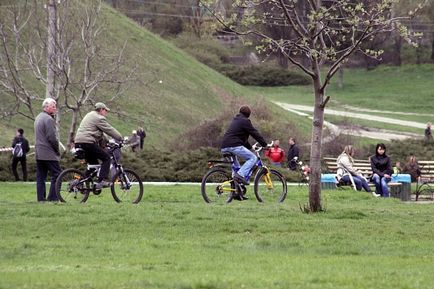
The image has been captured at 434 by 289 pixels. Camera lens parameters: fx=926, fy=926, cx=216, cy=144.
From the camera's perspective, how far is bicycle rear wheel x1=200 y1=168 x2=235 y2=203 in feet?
56.3

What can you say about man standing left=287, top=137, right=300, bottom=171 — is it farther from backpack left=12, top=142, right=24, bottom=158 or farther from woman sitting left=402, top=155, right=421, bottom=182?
backpack left=12, top=142, right=24, bottom=158

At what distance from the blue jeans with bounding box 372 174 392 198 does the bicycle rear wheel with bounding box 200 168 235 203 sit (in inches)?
307

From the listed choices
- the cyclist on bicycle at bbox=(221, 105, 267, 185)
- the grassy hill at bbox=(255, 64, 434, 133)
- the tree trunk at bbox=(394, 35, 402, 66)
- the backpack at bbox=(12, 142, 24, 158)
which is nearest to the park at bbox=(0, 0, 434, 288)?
the cyclist on bicycle at bbox=(221, 105, 267, 185)

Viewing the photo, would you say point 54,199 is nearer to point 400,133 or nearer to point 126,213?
point 126,213

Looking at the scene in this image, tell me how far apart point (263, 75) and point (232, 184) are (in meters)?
69.0

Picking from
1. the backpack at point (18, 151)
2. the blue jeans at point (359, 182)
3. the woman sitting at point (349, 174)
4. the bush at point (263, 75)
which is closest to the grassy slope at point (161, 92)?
the backpack at point (18, 151)

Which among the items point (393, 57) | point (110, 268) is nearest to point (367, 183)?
point (110, 268)

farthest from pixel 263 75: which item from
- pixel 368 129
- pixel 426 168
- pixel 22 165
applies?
pixel 22 165

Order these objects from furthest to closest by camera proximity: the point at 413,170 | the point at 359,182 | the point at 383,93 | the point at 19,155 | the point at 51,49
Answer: the point at 383,93
the point at 51,49
the point at 413,170
the point at 19,155
the point at 359,182

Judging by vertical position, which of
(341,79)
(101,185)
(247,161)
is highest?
(341,79)

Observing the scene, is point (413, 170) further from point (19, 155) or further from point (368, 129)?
point (368, 129)

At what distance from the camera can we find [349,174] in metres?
24.5

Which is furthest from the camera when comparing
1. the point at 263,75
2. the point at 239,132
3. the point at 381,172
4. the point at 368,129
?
the point at 263,75

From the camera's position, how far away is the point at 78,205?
15.1 metres
